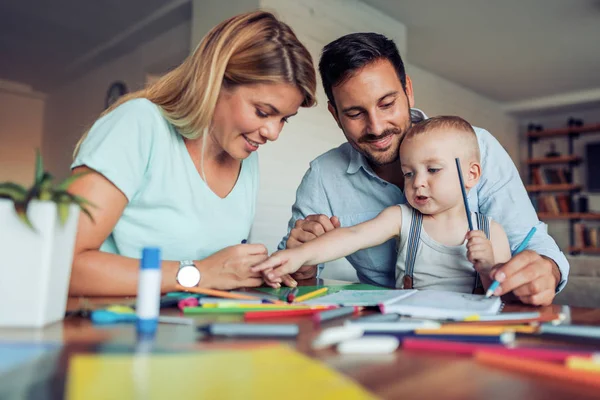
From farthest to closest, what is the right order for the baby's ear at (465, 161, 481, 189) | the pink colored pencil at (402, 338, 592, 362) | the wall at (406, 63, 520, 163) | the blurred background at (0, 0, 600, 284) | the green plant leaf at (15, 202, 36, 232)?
the wall at (406, 63, 520, 163)
the blurred background at (0, 0, 600, 284)
the baby's ear at (465, 161, 481, 189)
the green plant leaf at (15, 202, 36, 232)
the pink colored pencil at (402, 338, 592, 362)

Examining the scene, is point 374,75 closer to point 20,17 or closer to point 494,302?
point 494,302

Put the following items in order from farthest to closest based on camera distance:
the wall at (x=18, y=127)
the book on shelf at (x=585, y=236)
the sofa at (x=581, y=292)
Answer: the wall at (x=18, y=127)
the book on shelf at (x=585, y=236)
the sofa at (x=581, y=292)

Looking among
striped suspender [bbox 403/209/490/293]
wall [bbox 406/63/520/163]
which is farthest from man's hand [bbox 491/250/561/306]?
wall [bbox 406/63/520/163]

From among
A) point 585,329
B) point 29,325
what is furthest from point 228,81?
A: point 585,329

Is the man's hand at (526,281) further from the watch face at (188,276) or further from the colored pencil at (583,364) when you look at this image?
the watch face at (188,276)

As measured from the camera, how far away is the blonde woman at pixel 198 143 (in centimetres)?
108

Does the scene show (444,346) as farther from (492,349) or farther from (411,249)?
(411,249)

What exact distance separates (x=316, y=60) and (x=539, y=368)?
379cm

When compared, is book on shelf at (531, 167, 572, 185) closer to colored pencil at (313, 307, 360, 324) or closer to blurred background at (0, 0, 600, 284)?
blurred background at (0, 0, 600, 284)

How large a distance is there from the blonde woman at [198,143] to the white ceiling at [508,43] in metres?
3.50

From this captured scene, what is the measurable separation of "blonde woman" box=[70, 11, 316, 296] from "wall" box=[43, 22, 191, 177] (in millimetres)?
3179

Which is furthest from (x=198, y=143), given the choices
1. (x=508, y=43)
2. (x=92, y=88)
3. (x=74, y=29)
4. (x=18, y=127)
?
(x=18, y=127)

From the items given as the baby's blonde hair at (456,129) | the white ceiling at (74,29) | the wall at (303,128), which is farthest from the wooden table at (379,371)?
the white ceiling at (74,29)

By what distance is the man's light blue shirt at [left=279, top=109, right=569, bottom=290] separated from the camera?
1374 mm
